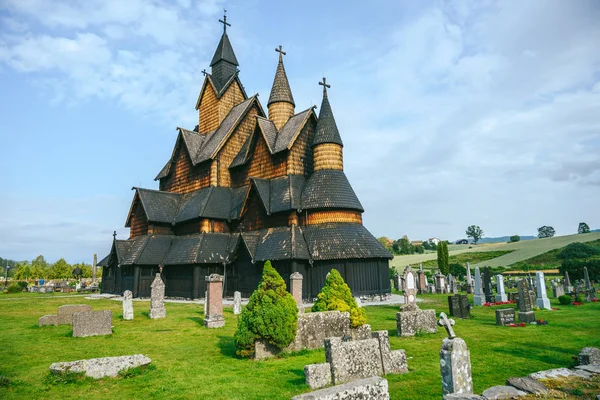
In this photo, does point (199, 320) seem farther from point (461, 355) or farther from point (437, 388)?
point (461, 355)

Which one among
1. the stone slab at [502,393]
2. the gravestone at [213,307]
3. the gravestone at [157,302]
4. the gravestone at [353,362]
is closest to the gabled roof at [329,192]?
the gravestone at [157,302]

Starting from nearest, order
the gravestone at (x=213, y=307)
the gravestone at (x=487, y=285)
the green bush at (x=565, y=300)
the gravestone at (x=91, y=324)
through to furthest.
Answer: the gravestone at (x=91, y=324) → the gravestone at (x=213, y=307) → the green bush at (x=565, y=300) → the gravestone at (x=487, y=285)

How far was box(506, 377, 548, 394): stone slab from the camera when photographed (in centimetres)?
540

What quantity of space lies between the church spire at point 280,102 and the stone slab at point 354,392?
30.4 m

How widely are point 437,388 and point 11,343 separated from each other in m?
12.4

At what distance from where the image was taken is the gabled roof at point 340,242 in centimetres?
2338

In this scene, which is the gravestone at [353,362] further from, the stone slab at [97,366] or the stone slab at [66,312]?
the stone slab at [66,312]

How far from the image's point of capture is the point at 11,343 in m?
11.4

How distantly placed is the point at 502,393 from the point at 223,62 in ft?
133

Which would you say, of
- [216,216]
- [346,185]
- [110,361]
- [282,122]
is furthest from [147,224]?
[110,361]

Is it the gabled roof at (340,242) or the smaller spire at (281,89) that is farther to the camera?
the smaller spire at (281,89)

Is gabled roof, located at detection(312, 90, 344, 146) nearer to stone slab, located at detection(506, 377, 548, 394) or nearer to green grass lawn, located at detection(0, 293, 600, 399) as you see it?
green grass lawn, located at detection(0, 293, 600, 399)

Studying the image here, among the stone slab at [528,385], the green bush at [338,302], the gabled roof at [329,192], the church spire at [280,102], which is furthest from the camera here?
the church spire at [280,102]

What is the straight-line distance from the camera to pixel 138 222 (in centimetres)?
3253
